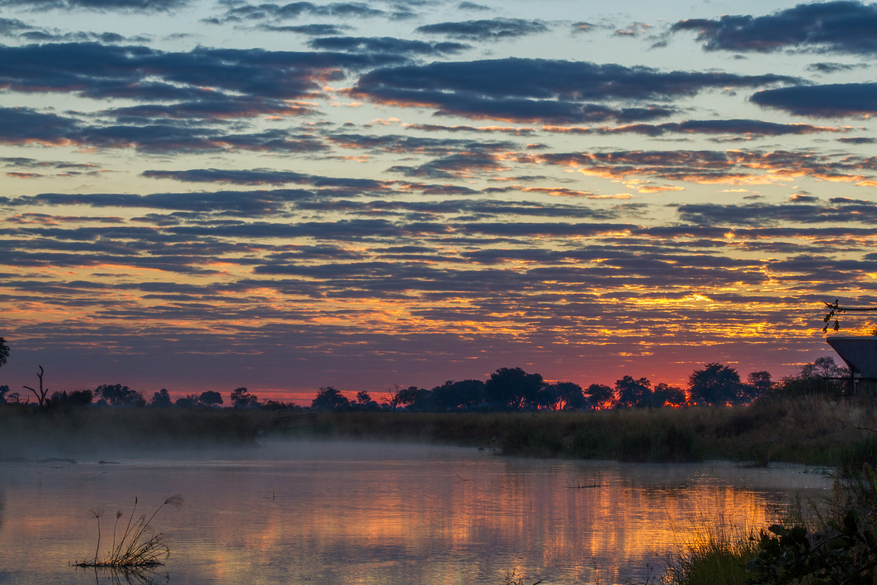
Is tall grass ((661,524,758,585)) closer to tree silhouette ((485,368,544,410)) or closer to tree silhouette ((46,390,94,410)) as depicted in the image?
tree silhouette ((46,390,94,410))

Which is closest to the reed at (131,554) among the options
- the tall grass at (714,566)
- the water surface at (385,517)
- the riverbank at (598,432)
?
the water surface at (385,517)

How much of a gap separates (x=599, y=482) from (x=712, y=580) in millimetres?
14051

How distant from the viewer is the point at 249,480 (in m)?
22.6

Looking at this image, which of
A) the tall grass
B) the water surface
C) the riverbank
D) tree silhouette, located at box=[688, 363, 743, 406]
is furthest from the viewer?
tree silhouette, located at box=[688, 363, 743, 406]

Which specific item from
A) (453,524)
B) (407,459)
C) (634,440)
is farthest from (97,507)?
(634,440)

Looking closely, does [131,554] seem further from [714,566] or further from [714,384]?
[714,384]

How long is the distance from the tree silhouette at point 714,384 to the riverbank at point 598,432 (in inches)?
2822

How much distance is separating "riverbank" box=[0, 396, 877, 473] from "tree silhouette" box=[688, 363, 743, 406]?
2822 inches

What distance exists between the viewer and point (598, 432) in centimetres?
3538

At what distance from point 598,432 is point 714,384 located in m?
84.4

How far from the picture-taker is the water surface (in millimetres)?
10656

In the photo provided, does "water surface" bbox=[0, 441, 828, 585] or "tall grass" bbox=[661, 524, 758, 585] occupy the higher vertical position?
"tall grass" bbox=[661, 524, 758, 585]

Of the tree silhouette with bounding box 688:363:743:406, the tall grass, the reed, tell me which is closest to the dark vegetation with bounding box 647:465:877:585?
the tall grass

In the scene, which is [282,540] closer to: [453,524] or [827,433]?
[453,524]
